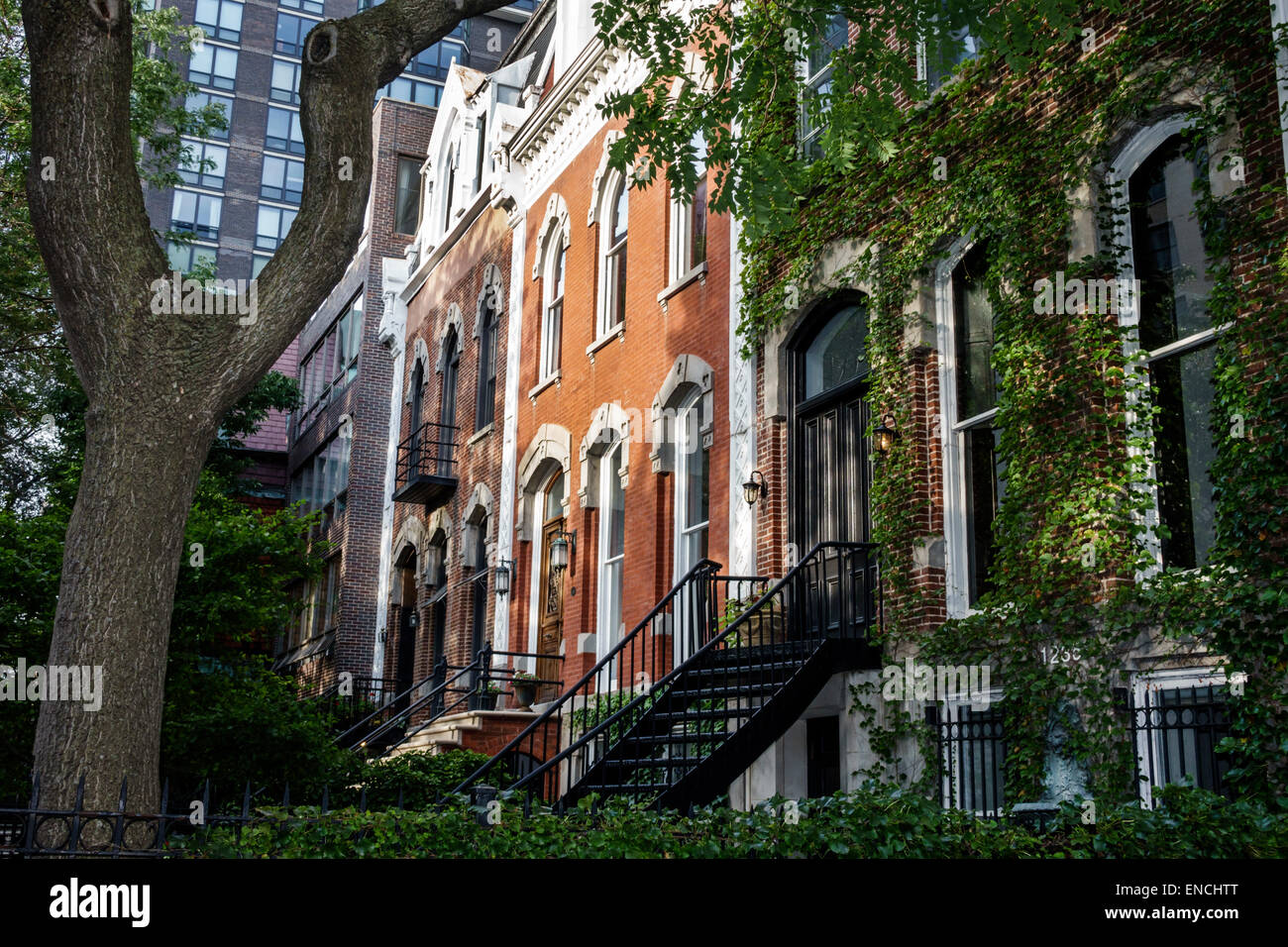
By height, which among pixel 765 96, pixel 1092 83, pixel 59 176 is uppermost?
pixel 765 96

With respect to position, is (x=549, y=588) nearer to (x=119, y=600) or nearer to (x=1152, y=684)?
(x=1152, y=684)

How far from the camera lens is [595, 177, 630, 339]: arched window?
17578mm

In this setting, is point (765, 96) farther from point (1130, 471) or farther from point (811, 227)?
point (1130, 471)

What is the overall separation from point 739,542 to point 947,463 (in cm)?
324

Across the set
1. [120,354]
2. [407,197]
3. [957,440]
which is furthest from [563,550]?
[407,197]

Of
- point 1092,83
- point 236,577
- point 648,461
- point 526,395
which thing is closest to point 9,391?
point 526,395

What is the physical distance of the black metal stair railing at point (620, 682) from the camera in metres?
12.0

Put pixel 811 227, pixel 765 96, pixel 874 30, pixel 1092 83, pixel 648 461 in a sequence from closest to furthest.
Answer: pixel 1092 83 < pixel 874 30 < pixel 811 227 < pixel 765 96 < pixel 648 461

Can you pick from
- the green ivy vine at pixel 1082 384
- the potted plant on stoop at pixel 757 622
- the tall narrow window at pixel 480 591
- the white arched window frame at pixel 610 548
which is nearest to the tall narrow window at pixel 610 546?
the white arched window frame at pixel 610 548

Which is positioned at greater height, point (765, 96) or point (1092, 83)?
point (765, 96)

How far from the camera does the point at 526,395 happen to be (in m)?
20.0

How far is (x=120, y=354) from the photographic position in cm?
767

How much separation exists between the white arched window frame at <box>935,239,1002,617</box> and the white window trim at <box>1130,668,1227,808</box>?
2055 mm

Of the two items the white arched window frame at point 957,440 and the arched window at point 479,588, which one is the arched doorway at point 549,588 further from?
the white arched window frame at point 957,440
